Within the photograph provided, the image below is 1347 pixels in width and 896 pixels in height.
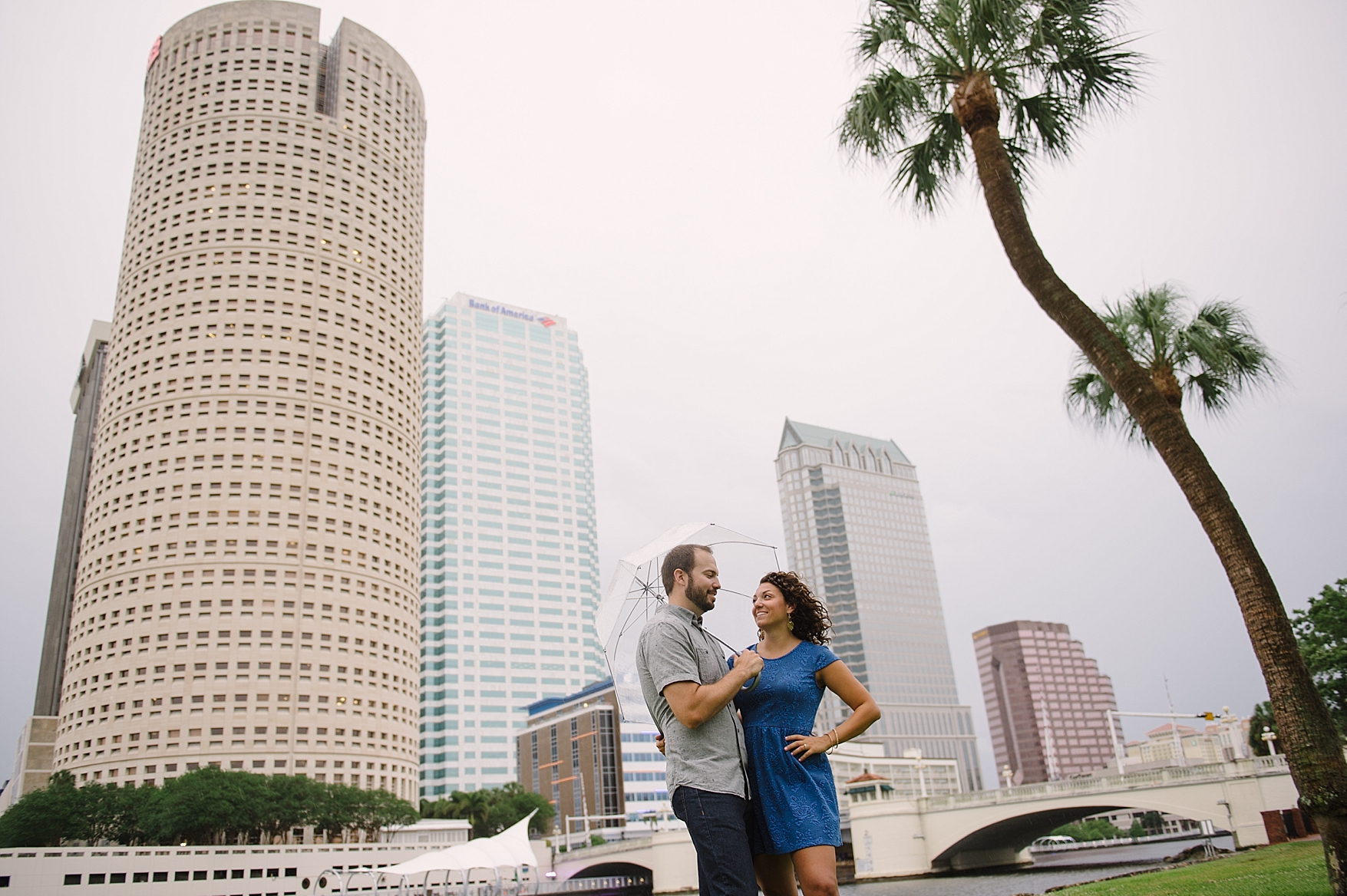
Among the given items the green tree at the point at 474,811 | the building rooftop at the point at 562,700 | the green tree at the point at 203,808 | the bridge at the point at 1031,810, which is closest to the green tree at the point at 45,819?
the green tree at the point at 203,808

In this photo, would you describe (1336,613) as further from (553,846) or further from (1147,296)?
(553,846)

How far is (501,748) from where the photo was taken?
4963 inches

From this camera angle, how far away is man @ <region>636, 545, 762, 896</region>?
4160 millimetres

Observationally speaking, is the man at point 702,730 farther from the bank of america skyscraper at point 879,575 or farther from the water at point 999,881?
the bank of america skyscraper at point 879,575

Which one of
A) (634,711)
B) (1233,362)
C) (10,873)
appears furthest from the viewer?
(10,873)

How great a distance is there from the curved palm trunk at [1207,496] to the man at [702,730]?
313 inches

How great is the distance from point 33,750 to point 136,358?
123 feet

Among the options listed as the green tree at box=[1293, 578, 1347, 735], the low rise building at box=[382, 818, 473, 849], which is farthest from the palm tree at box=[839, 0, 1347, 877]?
the low rise building at box=[382, 818, 473, 849]

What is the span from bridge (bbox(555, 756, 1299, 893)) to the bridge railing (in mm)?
49

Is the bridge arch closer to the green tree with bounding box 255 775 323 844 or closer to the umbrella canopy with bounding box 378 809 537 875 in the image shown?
the umbrella canopy with bounding box 378 809 537 875

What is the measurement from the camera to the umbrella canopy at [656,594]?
5.93 metres

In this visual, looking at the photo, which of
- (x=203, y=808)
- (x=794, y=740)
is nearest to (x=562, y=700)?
(x=203, y=808)

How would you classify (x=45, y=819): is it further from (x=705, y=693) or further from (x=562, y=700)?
(x=562, y=700)

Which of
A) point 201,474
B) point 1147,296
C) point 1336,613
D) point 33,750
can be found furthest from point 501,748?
point 1147,296
